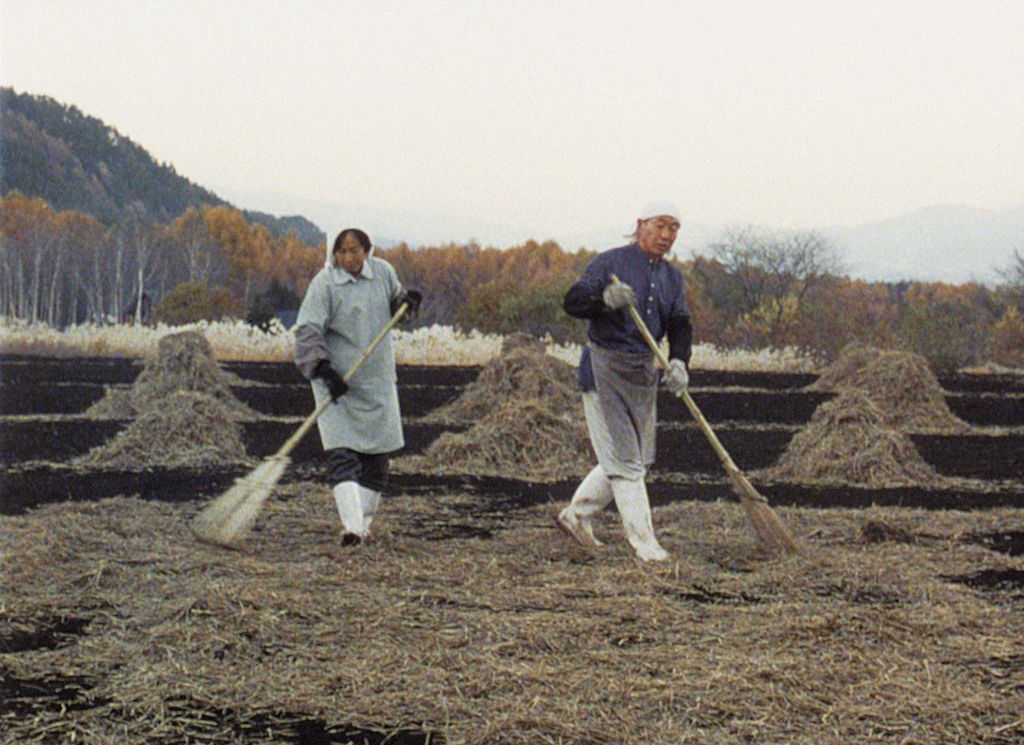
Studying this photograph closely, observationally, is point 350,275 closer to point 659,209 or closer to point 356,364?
point 356,364

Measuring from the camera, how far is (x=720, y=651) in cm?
567

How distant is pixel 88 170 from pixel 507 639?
9731cm

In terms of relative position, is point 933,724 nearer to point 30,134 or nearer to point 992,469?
point 992,469

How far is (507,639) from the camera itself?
18.9 feet

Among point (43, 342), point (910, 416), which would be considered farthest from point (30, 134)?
point (910, 416)

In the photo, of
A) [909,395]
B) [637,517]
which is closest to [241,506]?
[637,517]

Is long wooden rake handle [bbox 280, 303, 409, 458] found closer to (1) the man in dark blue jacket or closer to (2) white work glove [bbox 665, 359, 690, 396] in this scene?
(1) the man in dark blue jacket

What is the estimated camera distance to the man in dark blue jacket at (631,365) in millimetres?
7438

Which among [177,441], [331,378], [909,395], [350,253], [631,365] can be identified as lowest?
[177,441]

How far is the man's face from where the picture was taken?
24.3ft

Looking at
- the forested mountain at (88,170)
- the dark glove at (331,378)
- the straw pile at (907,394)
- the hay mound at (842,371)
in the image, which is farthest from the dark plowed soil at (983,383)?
the forested mountain at (88,170)

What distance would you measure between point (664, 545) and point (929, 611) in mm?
2010

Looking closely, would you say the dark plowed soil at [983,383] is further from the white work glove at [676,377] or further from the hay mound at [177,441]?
the white work glove at [676,377]

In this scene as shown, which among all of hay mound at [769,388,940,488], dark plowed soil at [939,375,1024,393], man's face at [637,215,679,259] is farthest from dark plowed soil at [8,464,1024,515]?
dark plowed soil at [939,375,1024,393]
